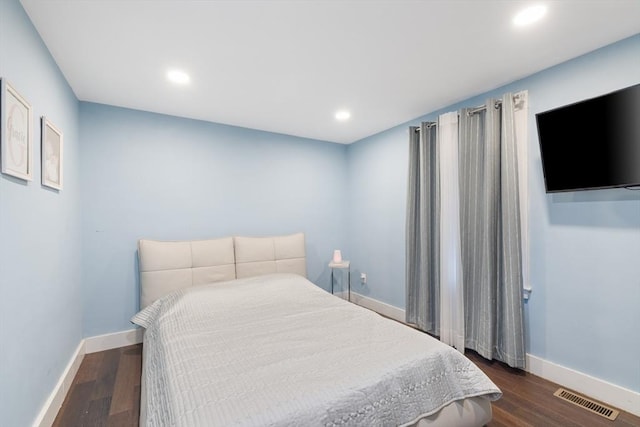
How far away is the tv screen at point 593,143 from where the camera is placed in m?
1.78

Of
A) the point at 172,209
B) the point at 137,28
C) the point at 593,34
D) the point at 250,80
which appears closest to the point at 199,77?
the point at 250,80

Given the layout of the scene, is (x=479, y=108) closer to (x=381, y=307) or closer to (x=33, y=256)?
(x=381, y=307)

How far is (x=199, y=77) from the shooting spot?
92.7 inches

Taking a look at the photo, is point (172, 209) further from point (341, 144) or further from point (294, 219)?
point (341, 144)

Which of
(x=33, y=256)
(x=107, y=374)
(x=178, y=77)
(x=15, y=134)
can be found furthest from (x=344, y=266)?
(x=15, y=134)

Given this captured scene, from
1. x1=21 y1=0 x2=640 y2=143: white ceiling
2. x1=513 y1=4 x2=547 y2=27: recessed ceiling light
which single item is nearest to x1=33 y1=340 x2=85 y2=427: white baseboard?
x1=21 y1=0 x2=640 y2=143: white ceiling

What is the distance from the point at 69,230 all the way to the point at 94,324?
3.59ft

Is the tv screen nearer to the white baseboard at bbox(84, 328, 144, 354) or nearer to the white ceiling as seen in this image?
the white ceiling

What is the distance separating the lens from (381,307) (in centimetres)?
391

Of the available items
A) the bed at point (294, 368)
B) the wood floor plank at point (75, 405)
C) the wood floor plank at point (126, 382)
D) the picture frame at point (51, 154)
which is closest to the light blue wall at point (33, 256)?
the picture frame at point (51, 154)

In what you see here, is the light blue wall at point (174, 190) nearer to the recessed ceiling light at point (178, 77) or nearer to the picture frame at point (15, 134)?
the recessed ceiling light at point (178, 77)

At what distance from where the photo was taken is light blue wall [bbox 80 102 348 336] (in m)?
2.86

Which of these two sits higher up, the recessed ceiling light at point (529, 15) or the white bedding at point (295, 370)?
the recessed ceiling light at point (529, 15)

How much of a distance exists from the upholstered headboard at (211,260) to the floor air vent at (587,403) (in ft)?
9.00
